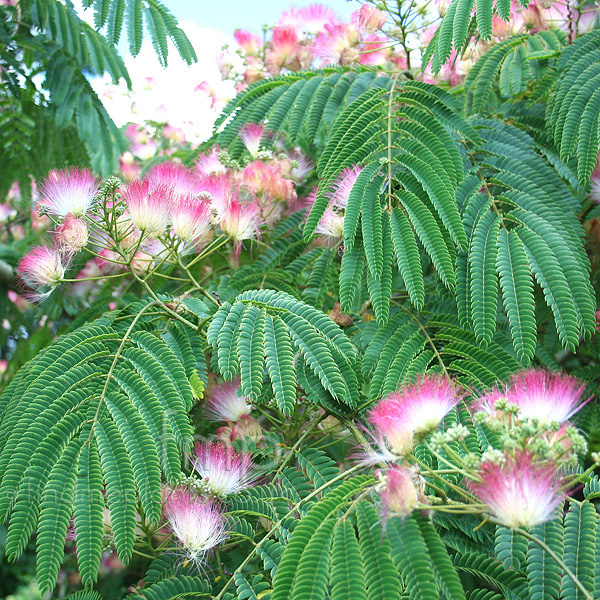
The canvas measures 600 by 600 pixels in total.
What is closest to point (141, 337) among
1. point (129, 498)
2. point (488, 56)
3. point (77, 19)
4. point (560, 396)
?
point (129, 498)

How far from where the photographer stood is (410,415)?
1.43 m

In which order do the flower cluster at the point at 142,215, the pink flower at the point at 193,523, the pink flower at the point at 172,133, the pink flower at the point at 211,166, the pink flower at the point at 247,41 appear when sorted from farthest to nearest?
the pink flower at the point at 172,133
the pink flower at the point at 247,41
the pink flower at the point at 211,166
the flower cluster at the point at 142,215
the pink flower at the point at 193,523

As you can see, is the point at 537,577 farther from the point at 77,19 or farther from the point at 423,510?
the point at 77,19

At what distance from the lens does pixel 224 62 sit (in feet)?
13.0

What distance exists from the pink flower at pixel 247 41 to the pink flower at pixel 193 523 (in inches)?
109

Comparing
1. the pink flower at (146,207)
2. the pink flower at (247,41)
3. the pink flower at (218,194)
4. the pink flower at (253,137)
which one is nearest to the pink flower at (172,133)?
the pink flower at (247,41)

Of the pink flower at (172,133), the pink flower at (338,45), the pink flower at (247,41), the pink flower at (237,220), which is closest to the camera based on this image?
the pink flower at (237,220)

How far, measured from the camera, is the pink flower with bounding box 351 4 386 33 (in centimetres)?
288

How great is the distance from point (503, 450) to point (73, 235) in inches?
56.1

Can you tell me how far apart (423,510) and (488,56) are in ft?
7.59

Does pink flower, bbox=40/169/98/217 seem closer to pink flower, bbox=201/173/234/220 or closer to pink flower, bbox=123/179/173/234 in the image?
pink flower, bbox=123/179/173/234

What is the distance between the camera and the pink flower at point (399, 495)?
4.16ft

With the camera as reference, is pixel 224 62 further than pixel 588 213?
Yes

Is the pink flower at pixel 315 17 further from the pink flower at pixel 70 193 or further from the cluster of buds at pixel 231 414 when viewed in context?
the cluster of buds at pixel 231 414
